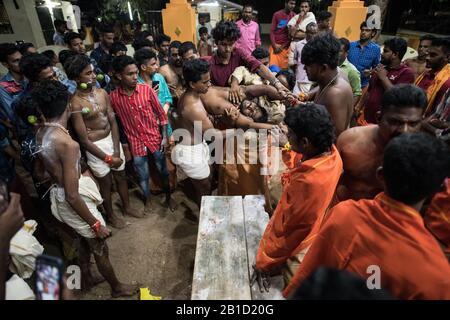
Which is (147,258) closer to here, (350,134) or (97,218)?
(97,218)

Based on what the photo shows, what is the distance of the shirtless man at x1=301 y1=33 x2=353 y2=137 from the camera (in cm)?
254

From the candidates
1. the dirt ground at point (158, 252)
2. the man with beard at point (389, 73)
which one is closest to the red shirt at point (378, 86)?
the man with beard at point (389, 73)

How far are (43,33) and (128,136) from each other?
29.5 feet

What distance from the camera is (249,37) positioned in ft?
21.2

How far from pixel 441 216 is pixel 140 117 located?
3.24 metres

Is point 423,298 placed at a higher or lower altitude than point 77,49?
lower

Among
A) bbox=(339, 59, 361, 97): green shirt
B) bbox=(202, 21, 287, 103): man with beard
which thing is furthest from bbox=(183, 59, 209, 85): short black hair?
bbox=(339, 59, 361, 97): green shirt

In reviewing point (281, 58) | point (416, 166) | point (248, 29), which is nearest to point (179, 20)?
point (248, 29)

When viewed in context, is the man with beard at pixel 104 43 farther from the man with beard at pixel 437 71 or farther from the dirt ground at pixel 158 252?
the man with beard at pixel 437 71

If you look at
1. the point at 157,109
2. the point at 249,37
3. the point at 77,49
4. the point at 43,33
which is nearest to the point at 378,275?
the point at 157,109

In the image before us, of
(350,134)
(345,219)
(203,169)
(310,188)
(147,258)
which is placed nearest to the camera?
(345,219)

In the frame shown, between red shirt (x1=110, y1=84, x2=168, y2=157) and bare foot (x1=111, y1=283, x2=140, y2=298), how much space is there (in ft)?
5.42

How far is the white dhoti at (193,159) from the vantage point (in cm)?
355

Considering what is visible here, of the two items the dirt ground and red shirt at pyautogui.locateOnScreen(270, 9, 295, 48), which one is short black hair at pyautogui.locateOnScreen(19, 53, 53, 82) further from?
red shirt at pyautogui.locateOnScreen(270, 9, 295, 48)
